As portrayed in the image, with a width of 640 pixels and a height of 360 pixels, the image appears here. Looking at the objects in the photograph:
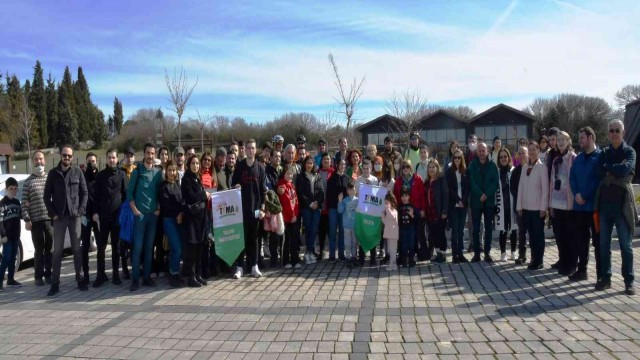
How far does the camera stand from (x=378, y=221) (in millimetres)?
8023

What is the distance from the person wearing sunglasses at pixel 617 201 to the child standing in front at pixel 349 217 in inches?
144

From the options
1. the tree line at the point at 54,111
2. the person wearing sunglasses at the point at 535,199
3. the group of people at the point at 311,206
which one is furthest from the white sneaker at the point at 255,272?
the tree line at the point at 54,111

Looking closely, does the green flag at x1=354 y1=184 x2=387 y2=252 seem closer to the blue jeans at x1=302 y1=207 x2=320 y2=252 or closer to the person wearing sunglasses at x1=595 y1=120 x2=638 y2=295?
the blue jeans at x1=302 y1=207 x2=320 y2=252

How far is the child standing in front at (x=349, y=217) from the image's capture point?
323 inches

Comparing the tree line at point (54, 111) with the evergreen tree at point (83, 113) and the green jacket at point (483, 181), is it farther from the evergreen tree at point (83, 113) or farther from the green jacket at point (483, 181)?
the green jacket at point (483, 181)

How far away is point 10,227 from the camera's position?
7535 mm

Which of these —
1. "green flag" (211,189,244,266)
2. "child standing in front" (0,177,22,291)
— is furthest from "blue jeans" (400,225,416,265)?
"child standing in front" (0,177,22,291)

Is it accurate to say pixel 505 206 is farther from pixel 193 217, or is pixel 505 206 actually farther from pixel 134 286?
pixel 134 286

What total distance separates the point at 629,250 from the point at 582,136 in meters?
1.66

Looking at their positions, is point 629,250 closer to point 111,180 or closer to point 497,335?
point 497,335

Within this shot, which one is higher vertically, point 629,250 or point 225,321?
point 629,250

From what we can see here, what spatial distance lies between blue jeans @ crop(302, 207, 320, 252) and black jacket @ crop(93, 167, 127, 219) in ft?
9.91

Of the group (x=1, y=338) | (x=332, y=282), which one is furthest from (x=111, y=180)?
(x=332, y=282)

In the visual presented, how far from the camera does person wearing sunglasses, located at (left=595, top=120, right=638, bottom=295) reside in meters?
6.24
